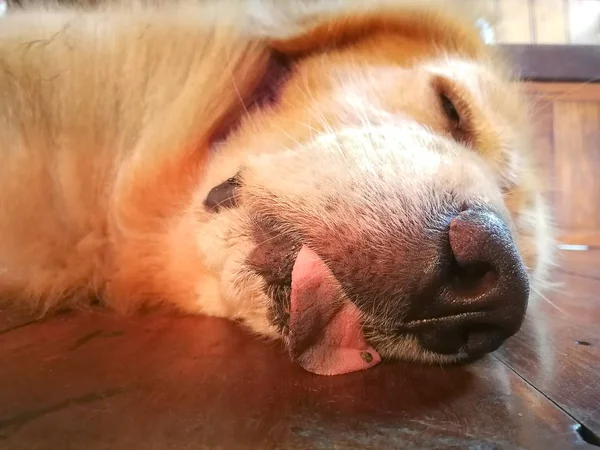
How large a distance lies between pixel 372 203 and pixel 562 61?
2878mm

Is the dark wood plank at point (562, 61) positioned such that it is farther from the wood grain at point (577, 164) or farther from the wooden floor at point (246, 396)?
the wooden floor at point (246, 396)

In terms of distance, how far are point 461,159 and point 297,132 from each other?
0.31 m

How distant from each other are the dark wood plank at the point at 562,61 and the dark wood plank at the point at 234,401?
2.70m

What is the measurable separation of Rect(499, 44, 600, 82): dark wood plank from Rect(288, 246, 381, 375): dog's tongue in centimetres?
279

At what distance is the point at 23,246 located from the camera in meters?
1.13

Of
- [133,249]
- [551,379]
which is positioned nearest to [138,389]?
[133,249]

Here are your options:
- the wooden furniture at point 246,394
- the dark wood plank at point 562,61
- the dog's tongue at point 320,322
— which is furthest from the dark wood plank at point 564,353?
the dark wood plank at point 562,61

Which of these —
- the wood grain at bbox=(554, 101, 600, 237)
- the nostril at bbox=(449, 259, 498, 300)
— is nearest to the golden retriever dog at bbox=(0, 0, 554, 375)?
the nostril at bbox=(449, 259, 498, 300)

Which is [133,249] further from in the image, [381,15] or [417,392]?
[381,15]

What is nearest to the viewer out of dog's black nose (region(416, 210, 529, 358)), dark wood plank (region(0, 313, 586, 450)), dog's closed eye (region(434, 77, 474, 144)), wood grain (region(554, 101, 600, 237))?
dark wood plank (region(0, 313, 586, 450))

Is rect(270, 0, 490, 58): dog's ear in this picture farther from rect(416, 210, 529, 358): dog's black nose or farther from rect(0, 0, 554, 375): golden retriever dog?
rect(416, 210, 529, 358): dog's black nose

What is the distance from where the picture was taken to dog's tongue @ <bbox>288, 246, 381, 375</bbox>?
0.81m

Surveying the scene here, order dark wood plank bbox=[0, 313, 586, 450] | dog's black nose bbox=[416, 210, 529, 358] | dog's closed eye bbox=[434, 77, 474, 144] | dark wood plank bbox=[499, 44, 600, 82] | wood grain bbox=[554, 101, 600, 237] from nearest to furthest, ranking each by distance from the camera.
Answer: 1. dark wood plank bbox=[0, 313, 586, 450]
2. dog's black nose bbox=[416, 210, 529, 358]
3. dog's closed eye bbox=[434, 77, 474, 144]
4. dark wood plank bbox=[499, 44, 600, 82]
5. wood grain bbox=[554, 101, 600, 237]

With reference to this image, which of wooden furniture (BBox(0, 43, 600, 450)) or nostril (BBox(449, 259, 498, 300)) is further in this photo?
nostril (BBox(449, 259, 498, 300))
